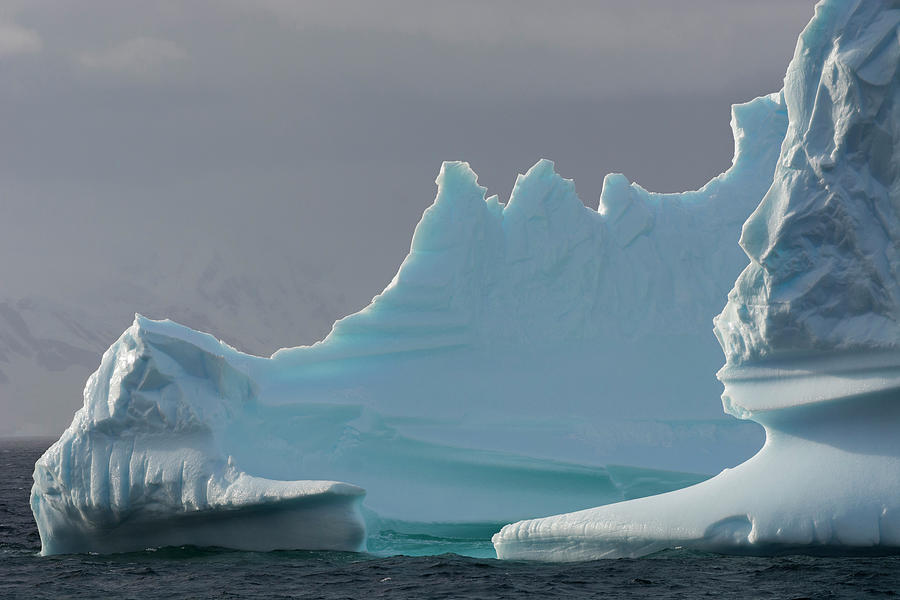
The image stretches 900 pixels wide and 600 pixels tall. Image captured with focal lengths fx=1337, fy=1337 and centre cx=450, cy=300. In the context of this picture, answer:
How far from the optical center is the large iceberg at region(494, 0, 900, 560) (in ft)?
49.7

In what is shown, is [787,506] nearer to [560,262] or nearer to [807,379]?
[807,379]

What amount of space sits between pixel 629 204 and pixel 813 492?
28.1 ft

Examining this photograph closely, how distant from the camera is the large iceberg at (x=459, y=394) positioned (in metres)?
18.0

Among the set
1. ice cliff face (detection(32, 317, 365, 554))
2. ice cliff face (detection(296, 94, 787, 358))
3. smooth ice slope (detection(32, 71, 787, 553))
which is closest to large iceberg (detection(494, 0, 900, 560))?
ice cliff face (detection(32, 317, 365, 554))

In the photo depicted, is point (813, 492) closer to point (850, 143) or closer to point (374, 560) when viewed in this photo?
point (850, 143)

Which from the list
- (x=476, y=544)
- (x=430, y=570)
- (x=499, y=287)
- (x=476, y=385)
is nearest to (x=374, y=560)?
(x=430, y=570)

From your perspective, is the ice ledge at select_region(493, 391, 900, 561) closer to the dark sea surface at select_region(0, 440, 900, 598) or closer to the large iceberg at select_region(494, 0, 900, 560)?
the large iceberg at select_region(494, 0, 900, 560)

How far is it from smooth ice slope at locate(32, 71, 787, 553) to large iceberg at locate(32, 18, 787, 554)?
0.10ft

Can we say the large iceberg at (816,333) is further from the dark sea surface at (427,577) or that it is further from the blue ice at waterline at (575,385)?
the dark sea surface at (427,577)

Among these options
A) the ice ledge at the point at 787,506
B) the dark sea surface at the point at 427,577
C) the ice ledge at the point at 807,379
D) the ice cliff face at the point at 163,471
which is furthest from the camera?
the ice cliff face at the point at 163,471

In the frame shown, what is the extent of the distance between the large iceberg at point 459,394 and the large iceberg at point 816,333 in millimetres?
4134

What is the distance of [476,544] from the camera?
19266 millimetres

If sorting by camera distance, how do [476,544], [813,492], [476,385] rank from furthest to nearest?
1. [476,385]
2. [476,544]
3. [813,492]

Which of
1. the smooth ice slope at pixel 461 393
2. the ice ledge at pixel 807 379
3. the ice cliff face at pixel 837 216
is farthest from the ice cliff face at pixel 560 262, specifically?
the ice cliff face at pixel 837 216
